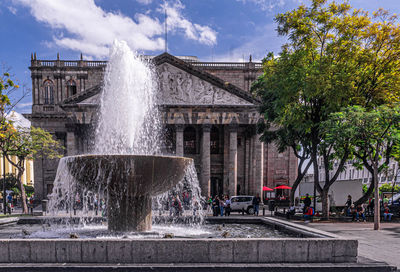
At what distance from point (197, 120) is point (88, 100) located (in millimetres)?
11101

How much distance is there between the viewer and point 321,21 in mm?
18312

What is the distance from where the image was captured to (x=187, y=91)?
3572 cm

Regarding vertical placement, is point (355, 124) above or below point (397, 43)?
below

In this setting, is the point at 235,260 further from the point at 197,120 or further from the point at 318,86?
the point at 197,120

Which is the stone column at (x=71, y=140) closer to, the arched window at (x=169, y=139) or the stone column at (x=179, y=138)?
the arched window at (x=169, y=139)

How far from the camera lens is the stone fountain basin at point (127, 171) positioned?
25.9 feet

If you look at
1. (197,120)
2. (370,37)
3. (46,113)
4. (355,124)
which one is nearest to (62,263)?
(355,124)

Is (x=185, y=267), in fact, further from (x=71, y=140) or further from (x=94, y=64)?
(x=94, y=64)

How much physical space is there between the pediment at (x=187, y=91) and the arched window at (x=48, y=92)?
48.4 ft

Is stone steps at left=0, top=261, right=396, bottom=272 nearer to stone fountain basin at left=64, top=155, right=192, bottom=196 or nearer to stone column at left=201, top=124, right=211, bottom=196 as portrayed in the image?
stone fountain basin at left=64, top=155, right=192, bottom=196

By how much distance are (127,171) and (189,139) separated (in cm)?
3232

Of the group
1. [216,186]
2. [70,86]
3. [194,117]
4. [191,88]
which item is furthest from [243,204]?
[70,86]

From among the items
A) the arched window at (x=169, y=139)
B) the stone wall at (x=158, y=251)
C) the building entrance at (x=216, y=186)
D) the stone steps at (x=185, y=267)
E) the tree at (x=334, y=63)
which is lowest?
the building entrance at (x=216, y=186)

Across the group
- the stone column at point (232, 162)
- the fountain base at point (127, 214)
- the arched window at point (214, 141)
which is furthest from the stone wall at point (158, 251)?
the arched window at point (214, 141)
